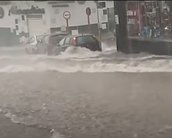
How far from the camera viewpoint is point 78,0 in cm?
167

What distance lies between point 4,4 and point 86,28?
1.67ft

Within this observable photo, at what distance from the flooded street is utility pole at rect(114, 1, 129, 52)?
0.27 meters

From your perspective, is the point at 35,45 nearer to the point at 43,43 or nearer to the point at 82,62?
the point at 43,43

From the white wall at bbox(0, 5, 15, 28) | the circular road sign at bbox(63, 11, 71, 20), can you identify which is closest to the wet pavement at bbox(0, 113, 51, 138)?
the white wall at bbox(0, 5, 15, 28)

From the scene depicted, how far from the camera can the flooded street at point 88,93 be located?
2.79 meters

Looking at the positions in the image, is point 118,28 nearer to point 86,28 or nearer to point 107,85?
point 86,28

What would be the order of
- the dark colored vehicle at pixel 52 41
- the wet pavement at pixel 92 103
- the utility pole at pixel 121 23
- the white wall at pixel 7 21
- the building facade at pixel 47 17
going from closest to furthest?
the building facade at pixel 47 17 → the utility pole at pixel 121 23 → the white wall at pixel 7 21 → the dark colored vehicle at pixel 52 41 → the wet pavement at pixel 92 103

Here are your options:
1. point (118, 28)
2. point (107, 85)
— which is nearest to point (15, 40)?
point (118, 28)

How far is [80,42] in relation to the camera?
2939 mm

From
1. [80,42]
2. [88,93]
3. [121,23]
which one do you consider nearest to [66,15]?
[121,23]

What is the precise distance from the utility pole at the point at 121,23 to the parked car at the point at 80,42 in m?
0.13

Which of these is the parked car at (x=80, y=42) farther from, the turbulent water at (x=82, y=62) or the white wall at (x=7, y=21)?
the white wall at (x=7, y=21)

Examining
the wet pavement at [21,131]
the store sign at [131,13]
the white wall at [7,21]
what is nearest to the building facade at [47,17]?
the white wall at [7,21]

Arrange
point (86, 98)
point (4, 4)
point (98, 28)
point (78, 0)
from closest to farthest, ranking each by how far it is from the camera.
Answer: point (78, 0) → point (4, 4) → point (98, 28) → point (86, 98)
